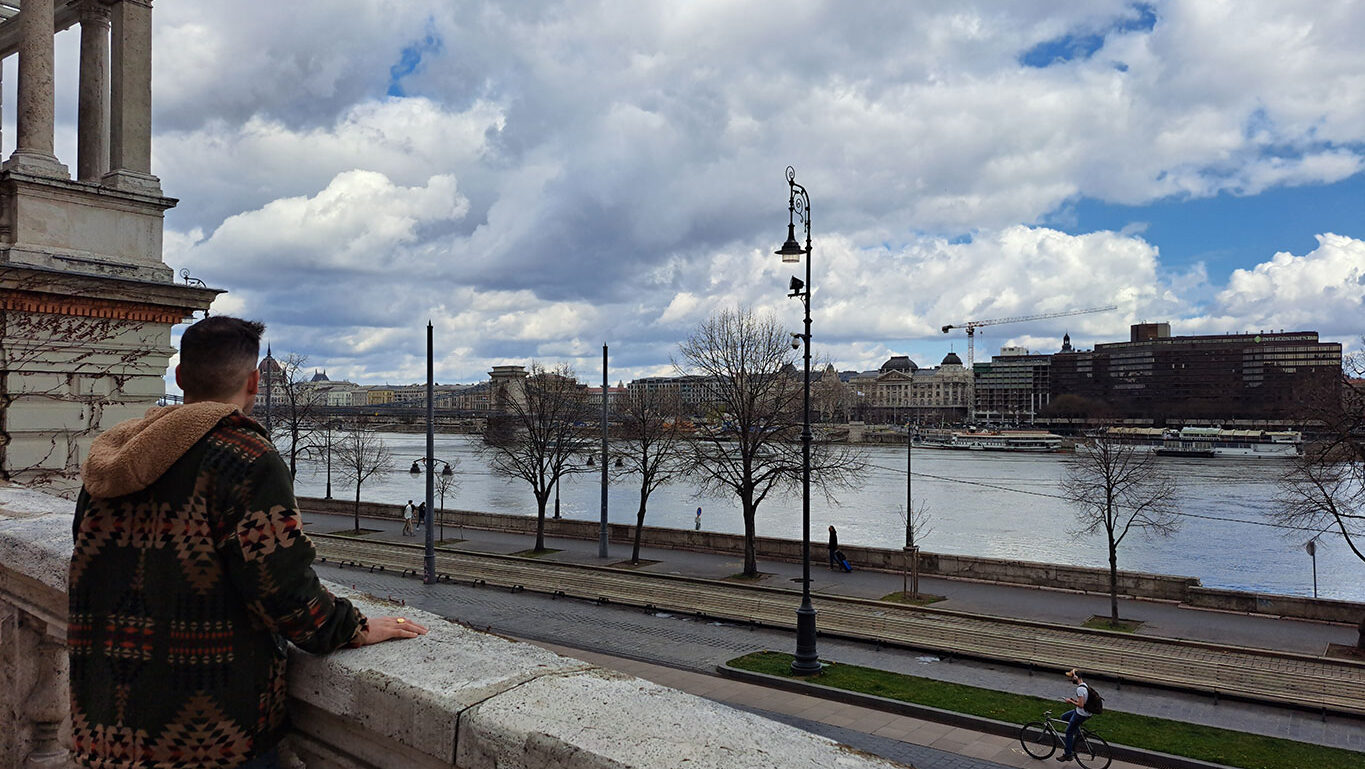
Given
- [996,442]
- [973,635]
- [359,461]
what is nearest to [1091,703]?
[973,635]

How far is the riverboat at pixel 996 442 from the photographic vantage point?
376 feet

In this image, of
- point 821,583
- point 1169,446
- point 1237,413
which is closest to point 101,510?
point 821,583

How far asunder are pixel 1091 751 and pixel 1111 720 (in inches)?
89.4

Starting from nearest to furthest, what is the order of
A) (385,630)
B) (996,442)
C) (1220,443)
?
(385,630) → (1220,443) → (996,442)

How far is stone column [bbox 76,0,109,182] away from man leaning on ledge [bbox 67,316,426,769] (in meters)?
11.3

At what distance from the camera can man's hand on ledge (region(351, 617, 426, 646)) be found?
92.5 inches

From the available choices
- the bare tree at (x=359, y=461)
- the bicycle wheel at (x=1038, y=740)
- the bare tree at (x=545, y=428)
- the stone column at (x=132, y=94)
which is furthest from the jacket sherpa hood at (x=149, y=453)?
the bare tree at (x=359, y=461)

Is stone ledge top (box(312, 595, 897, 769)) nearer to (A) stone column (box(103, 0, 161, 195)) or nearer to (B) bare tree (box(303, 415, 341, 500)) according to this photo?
(A) stone column (box(103, 0, 161, 195))

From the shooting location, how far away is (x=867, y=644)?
802 inches

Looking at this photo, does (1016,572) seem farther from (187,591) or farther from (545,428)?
(187,591)

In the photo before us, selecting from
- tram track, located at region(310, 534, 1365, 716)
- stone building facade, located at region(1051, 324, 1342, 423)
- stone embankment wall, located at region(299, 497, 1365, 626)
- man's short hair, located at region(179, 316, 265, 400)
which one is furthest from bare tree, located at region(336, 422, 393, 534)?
stone building facade, located at region(1051, 324, 1342, 423)

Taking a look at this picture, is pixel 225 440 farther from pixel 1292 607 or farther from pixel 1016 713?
pixel 1292 607

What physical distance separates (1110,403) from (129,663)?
16559 centimetres

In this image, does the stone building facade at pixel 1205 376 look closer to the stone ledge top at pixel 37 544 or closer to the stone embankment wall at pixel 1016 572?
the stone embankment wall at pixel 1016 572
